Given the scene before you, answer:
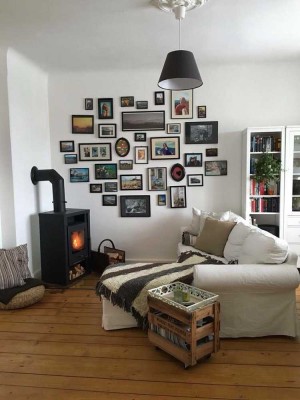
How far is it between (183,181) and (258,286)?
2.05 meters

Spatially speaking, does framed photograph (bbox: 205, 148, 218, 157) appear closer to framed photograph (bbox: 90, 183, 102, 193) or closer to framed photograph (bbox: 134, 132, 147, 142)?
framed photograph (bbox: 134, 132, 147, 142)

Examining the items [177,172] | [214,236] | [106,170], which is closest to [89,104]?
[106,170]

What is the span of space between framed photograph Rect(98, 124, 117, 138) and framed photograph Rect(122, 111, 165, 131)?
0.14 meters

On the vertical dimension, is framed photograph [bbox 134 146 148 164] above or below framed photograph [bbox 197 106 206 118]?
below

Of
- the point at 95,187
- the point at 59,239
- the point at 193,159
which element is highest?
the point at 193,159

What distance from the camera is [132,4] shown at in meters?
2.42

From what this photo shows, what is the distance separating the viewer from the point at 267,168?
11.5ft

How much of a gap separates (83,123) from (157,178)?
131cm

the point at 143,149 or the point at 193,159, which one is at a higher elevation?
the point at 143,149

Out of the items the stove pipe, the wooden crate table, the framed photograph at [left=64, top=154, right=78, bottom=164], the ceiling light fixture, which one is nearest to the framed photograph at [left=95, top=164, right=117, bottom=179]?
the framed photograph at [left=64, top=154, right=78, bottom=164]

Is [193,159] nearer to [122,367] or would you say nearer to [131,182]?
[131,182]

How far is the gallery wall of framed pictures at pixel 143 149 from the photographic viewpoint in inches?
157

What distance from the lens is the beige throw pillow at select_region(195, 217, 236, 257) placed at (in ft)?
10.5

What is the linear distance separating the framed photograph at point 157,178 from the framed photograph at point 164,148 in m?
0.17
